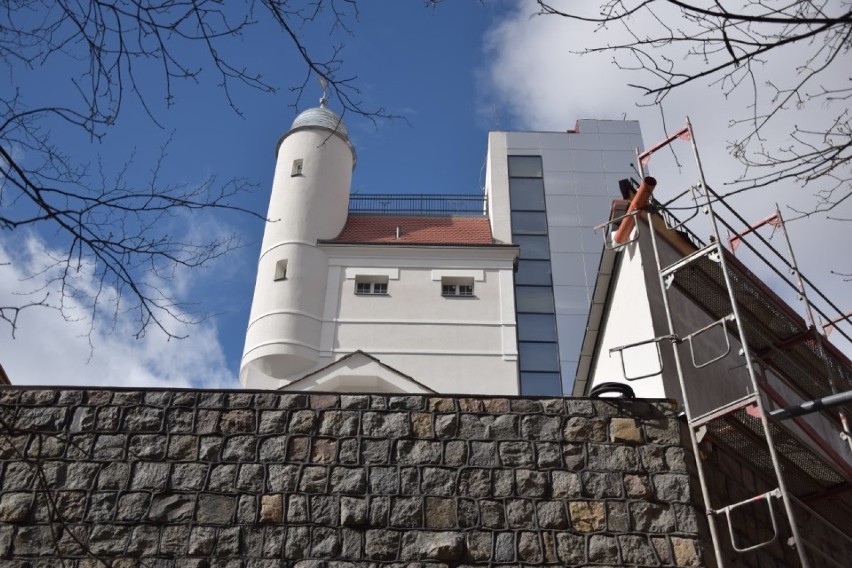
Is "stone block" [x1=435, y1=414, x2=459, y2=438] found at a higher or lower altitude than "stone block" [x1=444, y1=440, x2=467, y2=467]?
higher

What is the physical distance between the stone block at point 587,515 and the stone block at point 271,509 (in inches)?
79.1

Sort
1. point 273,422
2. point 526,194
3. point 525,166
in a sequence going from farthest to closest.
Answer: point 525,166 < point 526,194 < point 273,422

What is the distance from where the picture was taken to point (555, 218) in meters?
31.6

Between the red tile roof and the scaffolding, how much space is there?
14.1 meters

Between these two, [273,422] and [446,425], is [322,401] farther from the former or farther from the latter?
[446,425]

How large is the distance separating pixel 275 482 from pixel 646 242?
4.29 metres

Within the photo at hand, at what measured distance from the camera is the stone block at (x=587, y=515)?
5.65 metres

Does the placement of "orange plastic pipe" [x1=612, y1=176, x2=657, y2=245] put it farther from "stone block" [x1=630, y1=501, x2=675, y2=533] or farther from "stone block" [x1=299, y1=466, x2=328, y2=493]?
"stone block" [x1=299, y1=466, x2=328, y2=493]

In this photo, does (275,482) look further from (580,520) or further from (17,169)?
(17,169)

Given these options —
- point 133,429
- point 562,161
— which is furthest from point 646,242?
point 562,161

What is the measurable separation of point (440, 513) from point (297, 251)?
53.7ft

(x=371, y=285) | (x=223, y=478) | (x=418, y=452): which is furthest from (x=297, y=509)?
(x=371, y=285)

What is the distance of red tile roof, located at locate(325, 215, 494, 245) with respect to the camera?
2269cm

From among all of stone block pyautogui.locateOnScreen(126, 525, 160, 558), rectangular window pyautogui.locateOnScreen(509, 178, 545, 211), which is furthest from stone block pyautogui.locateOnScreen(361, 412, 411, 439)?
rectangular window pyautogui.locateOnScreen(509, 178, 545, 211)
